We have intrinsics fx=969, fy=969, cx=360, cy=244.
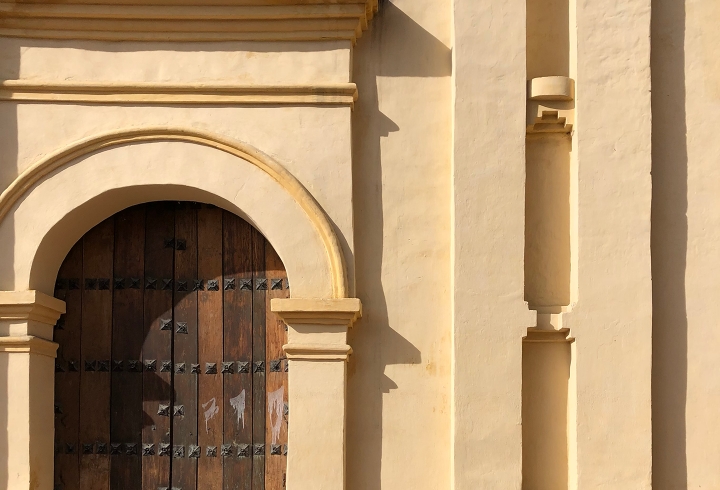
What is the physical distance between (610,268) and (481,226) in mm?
681

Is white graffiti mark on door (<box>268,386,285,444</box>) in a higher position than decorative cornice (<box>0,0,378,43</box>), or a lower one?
lower

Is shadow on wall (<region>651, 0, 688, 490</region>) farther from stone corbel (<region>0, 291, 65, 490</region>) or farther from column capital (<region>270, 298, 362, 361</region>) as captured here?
stone corbel (<region>0, 291, 65, 490</region>)

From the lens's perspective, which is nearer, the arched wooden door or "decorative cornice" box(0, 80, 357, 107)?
"decorative cornice" box(0, 80, 357, 107)

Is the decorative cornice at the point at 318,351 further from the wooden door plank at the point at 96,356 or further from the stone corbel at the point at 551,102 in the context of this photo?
the stone corbel at the point at 551,102

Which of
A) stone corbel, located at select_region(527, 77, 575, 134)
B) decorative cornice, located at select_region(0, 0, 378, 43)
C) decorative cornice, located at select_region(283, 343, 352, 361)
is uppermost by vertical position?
decorative cornice, located at select_region(0, 0, 378, 43)

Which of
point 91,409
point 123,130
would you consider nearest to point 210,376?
point 91,409

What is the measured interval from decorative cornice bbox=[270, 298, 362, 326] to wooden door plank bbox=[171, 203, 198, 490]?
69 centimetres

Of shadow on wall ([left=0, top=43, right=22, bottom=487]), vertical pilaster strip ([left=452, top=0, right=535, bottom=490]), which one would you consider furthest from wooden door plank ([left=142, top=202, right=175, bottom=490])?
vertical pilaster strip ([left=452, top=0, right=535, bottom=490])

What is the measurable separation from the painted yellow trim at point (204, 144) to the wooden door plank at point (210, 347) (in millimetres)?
542

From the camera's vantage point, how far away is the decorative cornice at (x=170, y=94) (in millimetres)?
5094

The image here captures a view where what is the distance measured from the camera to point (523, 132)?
16.3 ft

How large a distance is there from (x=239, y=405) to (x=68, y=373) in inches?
38.1

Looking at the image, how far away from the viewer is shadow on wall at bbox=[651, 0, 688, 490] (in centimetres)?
493

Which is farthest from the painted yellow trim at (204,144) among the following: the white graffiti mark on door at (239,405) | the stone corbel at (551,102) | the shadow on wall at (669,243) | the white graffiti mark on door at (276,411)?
the shadow on wall at (669,243)
